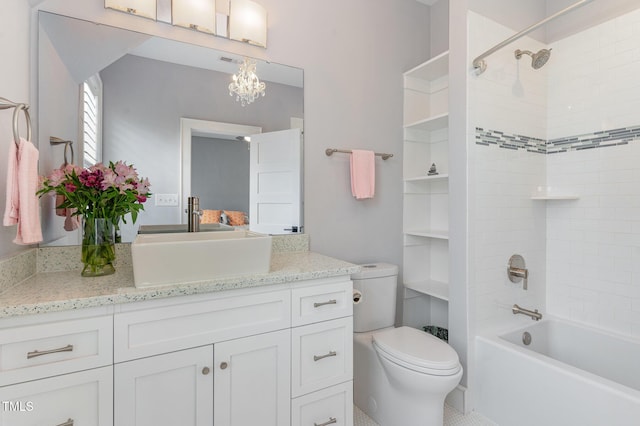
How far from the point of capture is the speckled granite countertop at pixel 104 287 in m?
1.03

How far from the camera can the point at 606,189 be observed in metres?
2.07

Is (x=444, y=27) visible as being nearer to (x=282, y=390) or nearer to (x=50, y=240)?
(x=282, y=390)

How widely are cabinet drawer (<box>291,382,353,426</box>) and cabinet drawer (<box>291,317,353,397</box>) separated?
0.03 m

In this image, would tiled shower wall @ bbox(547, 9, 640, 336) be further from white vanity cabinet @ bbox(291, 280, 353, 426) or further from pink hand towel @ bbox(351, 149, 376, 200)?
white vanity cabinet @ bbox(291, 280, 353, 426)

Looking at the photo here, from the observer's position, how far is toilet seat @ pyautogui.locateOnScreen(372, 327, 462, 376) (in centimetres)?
159

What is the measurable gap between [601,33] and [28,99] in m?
3.15

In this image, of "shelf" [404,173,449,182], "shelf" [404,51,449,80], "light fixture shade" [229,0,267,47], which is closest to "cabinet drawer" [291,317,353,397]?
"shelf" [404,173,449,182]

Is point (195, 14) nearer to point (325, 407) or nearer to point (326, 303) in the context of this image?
point (326, 303)

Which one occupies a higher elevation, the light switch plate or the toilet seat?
the light switch plate

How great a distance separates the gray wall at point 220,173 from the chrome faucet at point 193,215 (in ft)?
0.15

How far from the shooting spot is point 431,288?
A: 96.4 inches

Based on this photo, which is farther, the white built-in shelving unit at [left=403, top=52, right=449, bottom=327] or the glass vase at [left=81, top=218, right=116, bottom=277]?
the white built-in shelving unit at [left=403, top=52, right=449, bottom=327]

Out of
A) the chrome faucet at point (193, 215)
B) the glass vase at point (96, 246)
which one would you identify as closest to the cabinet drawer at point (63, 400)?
the glass vase at point (96, 246)

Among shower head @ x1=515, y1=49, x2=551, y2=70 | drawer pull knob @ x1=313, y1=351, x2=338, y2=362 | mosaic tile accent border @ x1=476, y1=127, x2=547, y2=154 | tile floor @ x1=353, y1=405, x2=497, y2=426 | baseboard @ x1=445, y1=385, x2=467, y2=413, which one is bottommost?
tile floor @ x1=353, y1=405, x2=497, y2=426
